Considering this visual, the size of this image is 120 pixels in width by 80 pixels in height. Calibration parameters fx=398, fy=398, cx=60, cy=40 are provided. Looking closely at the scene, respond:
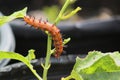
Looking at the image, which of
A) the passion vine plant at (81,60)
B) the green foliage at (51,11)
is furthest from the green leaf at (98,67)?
the green foliage at (51,11)

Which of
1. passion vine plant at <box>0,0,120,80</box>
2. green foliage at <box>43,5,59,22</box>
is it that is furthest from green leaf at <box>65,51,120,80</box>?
green foliage at <box>43,5,59,22</box>

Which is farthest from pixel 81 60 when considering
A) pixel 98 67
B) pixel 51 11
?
pixel 51 11

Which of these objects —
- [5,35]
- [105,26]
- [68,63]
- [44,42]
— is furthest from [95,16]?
[68,63]

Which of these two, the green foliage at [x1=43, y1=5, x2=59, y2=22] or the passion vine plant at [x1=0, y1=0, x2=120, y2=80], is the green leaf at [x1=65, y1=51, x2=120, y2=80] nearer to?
the passion vine plant at [x1=0, y1=0, x2=120, y2=80]

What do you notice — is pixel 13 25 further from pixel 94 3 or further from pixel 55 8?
pixel 94 3

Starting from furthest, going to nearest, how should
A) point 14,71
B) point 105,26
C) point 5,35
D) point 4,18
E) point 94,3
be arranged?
point 94,3, point 105,26, point 5,35, point 14,71, point 4,18

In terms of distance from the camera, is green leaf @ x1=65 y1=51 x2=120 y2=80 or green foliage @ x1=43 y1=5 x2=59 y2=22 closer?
green leaf @ x1=65 y1=51 x2=120 y2=80

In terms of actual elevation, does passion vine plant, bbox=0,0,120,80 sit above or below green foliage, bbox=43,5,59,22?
above

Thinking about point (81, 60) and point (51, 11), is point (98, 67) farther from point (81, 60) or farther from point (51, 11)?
point (51, 11)
